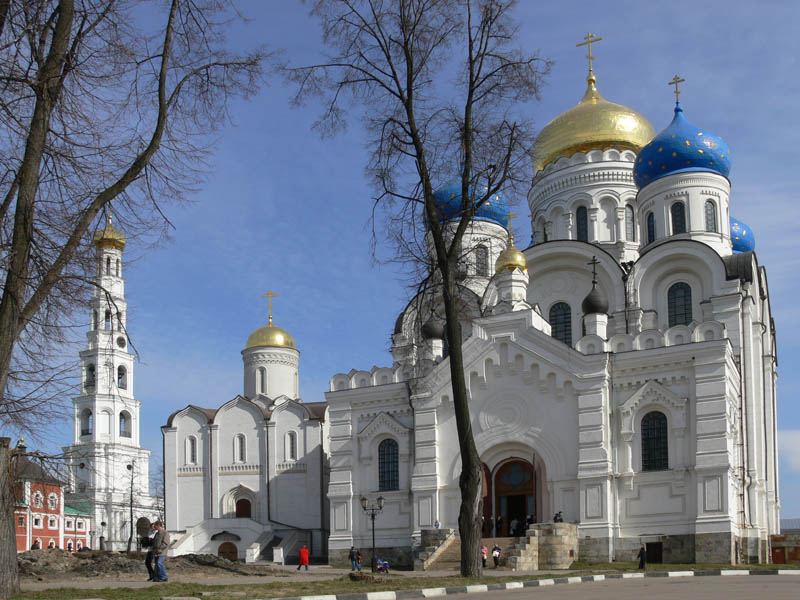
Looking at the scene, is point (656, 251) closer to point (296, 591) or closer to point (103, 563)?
point (103, 563)

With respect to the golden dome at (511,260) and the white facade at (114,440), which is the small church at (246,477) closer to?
the golden dome at (511,260)

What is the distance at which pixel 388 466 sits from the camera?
1161 inches

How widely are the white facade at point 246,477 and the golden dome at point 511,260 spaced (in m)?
10.3

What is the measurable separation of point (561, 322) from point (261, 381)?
14920mm

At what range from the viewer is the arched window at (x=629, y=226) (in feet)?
113

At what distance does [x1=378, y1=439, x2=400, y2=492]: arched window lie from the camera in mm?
29281

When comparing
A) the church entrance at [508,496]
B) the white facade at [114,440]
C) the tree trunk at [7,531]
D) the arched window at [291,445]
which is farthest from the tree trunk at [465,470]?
the white facade at [114,440]

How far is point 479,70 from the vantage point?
52.3 feet

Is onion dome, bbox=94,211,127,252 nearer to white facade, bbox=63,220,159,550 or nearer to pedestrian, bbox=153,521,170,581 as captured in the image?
pedestrian, bbox=153,521,170,581

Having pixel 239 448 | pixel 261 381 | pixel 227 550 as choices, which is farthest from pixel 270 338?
pixel 227 550

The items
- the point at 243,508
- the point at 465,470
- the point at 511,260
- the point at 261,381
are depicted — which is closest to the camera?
the point at 465,470

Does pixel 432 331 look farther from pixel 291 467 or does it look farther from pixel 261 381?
pixel 261 381

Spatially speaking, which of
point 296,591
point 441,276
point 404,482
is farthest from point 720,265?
point 296,591

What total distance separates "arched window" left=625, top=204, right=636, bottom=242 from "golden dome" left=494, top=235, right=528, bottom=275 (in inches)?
236
